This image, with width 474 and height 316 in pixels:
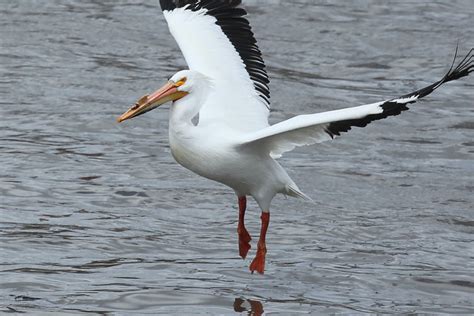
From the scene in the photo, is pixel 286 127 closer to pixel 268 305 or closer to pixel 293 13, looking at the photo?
pixel 268 305

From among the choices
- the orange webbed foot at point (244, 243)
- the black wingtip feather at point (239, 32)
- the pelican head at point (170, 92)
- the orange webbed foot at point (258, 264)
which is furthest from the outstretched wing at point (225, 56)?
the orange webbed foot at point (258, 264)

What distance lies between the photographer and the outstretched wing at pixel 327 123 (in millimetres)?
7355

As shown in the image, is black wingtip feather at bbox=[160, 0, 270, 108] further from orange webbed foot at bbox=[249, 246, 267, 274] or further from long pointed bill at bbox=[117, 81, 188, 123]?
orange webbed foot at bbox=[249, 246, 267, 274]

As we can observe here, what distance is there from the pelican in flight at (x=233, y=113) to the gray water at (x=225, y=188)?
2.21ft

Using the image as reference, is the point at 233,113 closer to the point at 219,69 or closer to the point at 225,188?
the point at 219,69

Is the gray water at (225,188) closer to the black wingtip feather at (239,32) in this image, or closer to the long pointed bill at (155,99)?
the long pointed bill at (155,99)

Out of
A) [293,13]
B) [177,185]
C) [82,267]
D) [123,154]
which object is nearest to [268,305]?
[82,267]

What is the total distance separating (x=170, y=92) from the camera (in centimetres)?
843

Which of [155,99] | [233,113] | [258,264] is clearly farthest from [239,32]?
[258,264]

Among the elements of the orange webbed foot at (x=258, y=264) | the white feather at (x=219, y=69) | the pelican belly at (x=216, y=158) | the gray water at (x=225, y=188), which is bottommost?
the gray water at (x=225, y=188)

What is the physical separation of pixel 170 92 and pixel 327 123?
1.25 meters

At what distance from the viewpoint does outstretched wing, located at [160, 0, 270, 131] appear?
912cm

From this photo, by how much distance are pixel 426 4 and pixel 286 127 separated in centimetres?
1086

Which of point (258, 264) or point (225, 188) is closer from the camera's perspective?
point (258, 264)
